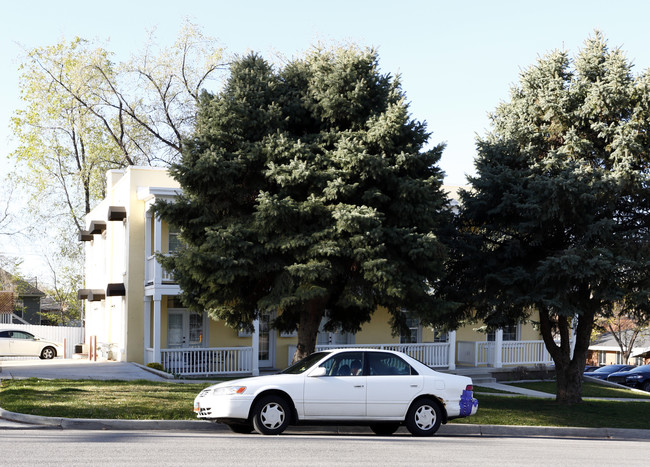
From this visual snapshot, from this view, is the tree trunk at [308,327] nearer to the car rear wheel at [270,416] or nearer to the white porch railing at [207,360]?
the car rear wheel at [270,416]

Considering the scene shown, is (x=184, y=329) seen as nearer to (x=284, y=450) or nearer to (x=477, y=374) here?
(x=477, y=374)

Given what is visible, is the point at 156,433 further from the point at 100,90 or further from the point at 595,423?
the point at 100,90

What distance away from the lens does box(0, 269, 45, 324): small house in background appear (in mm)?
53681

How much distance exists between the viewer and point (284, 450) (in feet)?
35.5

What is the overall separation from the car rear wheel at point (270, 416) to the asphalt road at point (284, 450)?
10.3 inches

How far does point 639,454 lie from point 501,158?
8.79 meters

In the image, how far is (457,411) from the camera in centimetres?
1373

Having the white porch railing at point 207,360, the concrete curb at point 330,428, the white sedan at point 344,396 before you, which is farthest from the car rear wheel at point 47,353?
the white sedan at point 344,396

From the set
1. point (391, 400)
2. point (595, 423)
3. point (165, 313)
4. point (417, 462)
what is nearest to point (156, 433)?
point (391, 400)

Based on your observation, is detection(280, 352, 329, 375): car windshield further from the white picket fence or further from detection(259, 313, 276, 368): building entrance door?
the white picket fence

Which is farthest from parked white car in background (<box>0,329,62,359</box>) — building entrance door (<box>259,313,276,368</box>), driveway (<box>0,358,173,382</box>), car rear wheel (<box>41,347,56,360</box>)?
building entrance door (<box>259,313,276,368</box>)

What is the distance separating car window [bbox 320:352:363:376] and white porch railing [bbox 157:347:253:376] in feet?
42.8

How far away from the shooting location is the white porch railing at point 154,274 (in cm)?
2650

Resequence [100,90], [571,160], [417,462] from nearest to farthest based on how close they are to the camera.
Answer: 1. [417,462]
2. [571,160]
3. [100,90]
